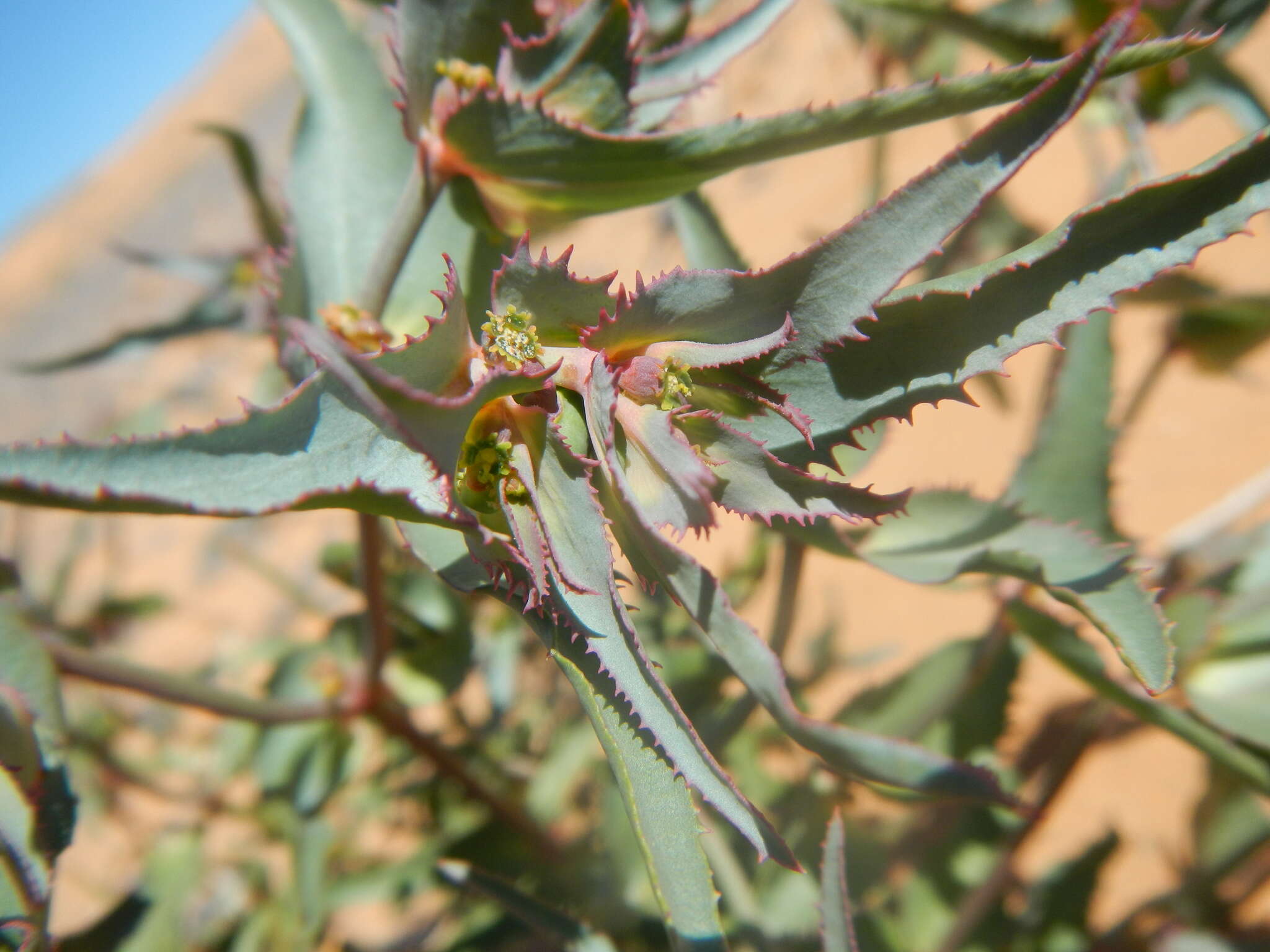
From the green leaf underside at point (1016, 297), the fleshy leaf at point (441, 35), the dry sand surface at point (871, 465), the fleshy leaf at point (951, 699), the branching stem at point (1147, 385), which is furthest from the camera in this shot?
the dry sand surface at point (871, 465)

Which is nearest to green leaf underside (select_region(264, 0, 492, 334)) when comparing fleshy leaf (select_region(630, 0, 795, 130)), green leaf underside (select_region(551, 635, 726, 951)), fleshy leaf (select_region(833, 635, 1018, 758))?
fleshy leaf (select_region(630, 0, 795, 130))

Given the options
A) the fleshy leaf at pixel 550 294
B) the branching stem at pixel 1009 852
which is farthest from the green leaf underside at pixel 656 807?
the branching stem at pixel 1009 852

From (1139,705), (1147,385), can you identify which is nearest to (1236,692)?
(1139,705)

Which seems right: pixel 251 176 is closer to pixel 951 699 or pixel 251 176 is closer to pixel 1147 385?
pixel 951 699

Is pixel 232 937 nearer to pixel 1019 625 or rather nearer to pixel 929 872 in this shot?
pixel 929 872

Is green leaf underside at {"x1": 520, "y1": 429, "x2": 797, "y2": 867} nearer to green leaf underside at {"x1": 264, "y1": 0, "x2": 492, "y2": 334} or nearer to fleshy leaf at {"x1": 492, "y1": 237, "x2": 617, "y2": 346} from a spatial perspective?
fleshy leaf at {"x1": 492, "y1": 237, "x2": 617, "y2": 346}

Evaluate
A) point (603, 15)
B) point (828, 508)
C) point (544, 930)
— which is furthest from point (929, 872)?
point (603, 15)

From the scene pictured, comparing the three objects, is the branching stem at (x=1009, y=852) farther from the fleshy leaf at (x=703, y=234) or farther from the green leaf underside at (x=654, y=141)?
the green leaf underside at (x=654, y=141)
